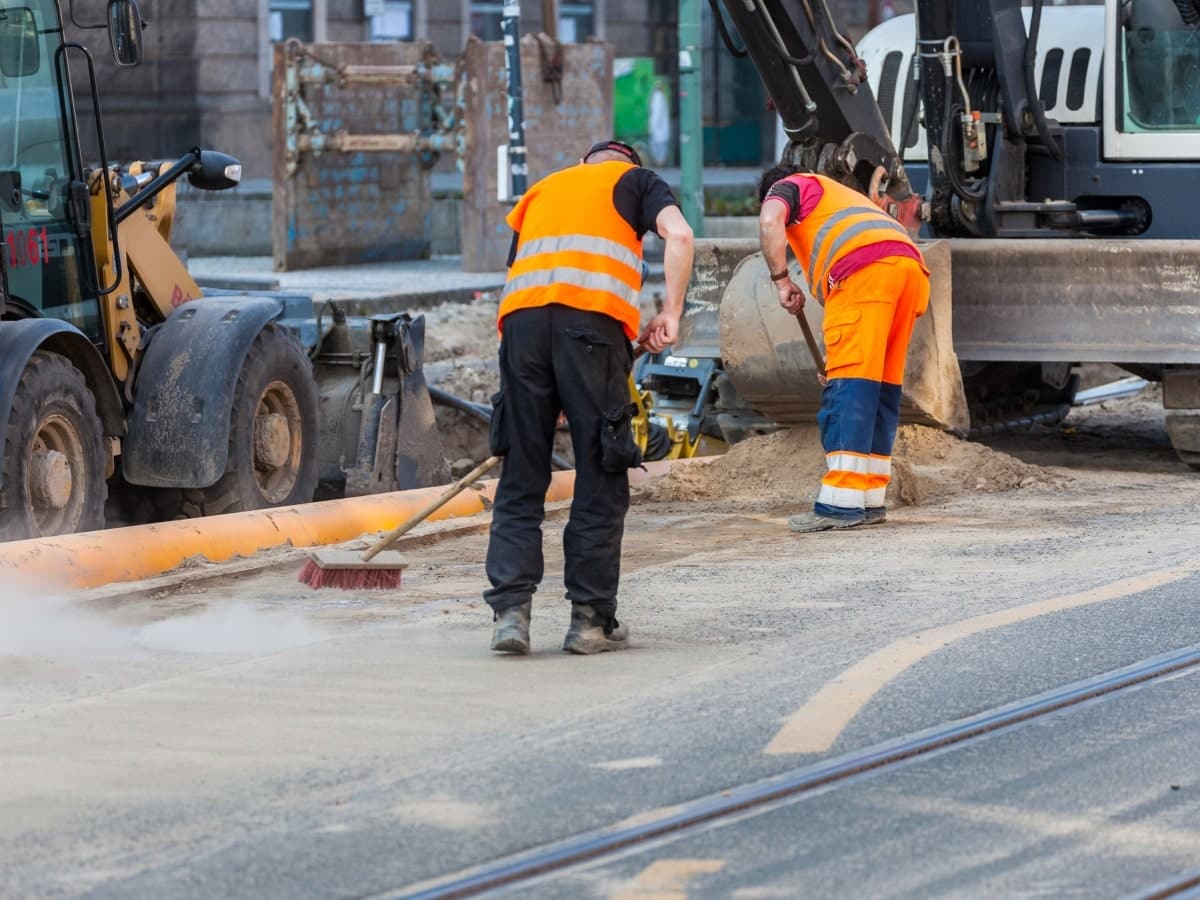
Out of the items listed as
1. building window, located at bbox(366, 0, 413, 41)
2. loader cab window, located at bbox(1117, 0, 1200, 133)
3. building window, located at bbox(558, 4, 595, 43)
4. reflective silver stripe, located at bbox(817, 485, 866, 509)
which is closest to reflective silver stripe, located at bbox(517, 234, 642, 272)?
reflective silver stripe, located at bbox(817, 485, 866, 509)

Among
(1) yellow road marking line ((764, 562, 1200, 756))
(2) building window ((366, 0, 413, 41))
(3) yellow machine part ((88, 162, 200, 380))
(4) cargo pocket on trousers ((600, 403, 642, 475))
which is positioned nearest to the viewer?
(1) yellow road marking line ((764, 562, 1200, 756))

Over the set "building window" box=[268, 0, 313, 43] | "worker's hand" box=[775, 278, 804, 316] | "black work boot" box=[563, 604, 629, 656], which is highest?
"building window" box=[268, 0, 313, 43]

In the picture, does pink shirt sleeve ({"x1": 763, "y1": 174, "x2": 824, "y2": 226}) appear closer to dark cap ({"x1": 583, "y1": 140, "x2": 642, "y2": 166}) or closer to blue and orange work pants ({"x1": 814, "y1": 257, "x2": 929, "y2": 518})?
blue and orange work pants ({"x1": 814, "y1": 257, "x2": 929, "y2": 518})

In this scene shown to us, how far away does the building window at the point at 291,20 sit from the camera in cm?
2753

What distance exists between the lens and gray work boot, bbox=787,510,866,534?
988cm

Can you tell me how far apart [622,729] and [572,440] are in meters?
1.26

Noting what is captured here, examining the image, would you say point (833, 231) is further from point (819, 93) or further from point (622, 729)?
point (622, 729)

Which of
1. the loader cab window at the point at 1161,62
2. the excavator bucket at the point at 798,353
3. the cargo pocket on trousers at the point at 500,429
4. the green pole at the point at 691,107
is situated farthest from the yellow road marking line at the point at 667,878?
the green pole at the point at 691,107

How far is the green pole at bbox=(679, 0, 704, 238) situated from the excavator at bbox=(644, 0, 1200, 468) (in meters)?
5.52

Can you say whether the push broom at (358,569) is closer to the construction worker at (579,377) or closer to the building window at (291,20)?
the construction worker at (579,377)

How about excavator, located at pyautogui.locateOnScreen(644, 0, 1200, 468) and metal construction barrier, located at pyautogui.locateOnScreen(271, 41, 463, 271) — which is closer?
excavator, located at pyautogui.locateOnScreen(644, 0, 1200, 468)

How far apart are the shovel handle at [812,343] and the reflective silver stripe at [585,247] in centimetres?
315

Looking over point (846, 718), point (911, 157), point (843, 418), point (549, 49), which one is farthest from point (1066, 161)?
point (549, 49)

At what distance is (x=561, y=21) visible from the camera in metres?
30.9
